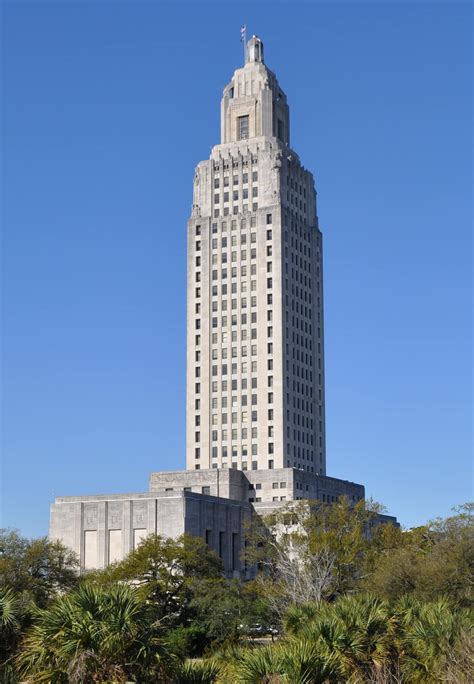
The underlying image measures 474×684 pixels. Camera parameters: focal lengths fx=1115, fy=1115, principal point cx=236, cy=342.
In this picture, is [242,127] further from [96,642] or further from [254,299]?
[96,642]

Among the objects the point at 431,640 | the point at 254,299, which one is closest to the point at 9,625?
the point at 431,640

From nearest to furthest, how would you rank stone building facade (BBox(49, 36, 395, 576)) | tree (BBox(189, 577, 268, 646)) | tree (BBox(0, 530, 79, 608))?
tree (BBox(189, 577, 268, 646))
tree (BBox(0, 530, 79, 608))
stone building facade (BBox(49, 36, 395, 576))

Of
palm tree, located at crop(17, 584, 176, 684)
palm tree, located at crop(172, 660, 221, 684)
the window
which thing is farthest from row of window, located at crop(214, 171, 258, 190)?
palm tree, located at crop(17, 584, 176, 684)

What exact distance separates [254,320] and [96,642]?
115m

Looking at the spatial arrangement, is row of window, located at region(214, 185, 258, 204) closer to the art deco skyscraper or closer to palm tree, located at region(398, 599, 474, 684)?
the art deco skyscraper

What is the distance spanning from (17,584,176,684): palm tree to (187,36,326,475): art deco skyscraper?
106653mm

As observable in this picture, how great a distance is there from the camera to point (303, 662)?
3522 cm

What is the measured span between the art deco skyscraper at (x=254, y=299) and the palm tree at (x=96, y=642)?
10665 cm

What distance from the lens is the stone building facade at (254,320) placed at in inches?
5605

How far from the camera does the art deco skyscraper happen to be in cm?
14575

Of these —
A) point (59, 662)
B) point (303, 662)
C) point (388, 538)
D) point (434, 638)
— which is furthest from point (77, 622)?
point (388, 538)

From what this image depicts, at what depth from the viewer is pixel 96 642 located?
34.9m

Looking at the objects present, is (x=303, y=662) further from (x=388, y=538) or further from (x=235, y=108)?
(x=235, y=108)

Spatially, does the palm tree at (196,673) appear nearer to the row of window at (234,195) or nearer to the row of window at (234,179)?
the row of window at (234,195)
